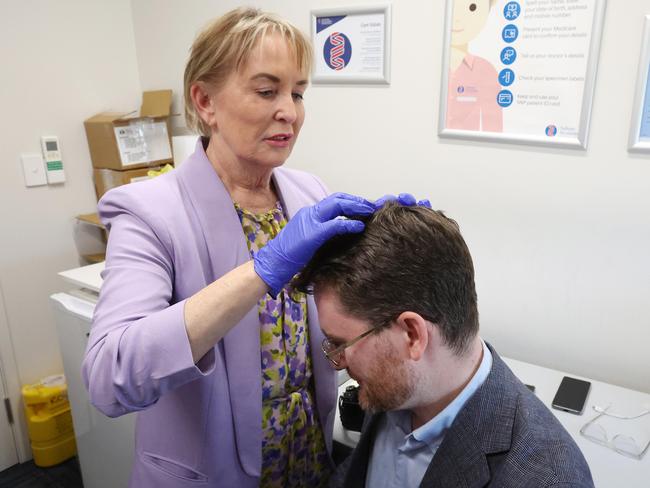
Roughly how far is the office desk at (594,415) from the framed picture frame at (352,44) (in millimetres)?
1128

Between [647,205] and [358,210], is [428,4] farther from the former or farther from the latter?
[358,210]

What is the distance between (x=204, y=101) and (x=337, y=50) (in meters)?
1.00

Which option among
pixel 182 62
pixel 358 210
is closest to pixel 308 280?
pixel 358 210

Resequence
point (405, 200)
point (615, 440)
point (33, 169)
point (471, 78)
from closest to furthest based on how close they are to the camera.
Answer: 1. point (405, 200)
2. point (615, 440)
3. point (471, 78)
4. point (33, 169)

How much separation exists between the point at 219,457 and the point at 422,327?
516 mm

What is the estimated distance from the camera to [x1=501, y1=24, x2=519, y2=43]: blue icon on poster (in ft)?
5.07

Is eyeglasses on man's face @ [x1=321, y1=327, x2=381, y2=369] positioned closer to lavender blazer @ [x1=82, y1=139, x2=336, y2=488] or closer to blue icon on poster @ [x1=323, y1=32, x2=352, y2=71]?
lavender blazer @ [x1=82, y1=139, x2=336, y2=488]

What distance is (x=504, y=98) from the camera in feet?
5.31

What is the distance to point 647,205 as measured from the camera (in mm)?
1445

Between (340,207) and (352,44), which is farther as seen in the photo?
(352,44)

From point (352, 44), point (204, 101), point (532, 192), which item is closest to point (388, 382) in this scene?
point (204, 101)

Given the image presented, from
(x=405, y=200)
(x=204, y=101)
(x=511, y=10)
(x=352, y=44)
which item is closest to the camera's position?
(x=405, y=200)

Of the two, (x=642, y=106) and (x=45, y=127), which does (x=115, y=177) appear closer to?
(x=45, y=127)

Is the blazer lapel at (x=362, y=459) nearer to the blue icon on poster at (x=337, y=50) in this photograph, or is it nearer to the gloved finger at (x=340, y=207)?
the gloved finger at (x=340, y=207)
